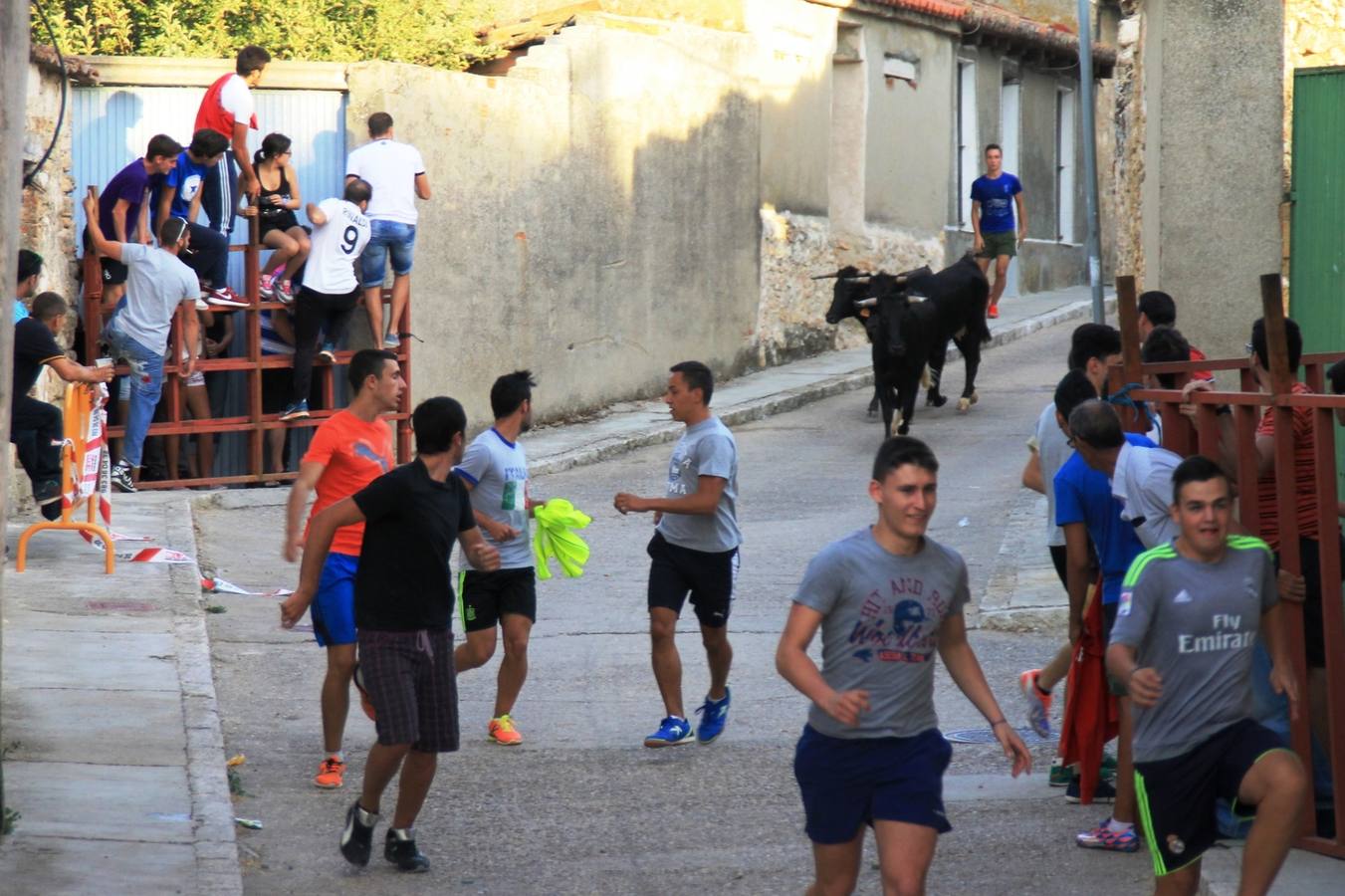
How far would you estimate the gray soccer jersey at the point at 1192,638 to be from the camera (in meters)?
5.70

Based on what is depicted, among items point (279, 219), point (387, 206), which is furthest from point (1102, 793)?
point (387, 206)

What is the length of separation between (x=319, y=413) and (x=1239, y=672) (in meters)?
11.4

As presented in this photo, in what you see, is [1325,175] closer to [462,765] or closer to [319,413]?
[462,765]

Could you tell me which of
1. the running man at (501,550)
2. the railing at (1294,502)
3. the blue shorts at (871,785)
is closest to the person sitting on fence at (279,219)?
the running man at (501,550)

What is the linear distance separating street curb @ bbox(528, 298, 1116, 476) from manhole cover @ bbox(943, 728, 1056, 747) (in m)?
7.67

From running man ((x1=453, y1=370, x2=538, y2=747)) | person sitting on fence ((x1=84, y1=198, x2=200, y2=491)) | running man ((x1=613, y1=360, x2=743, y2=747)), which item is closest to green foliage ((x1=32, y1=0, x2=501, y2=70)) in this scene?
person sitting on fence ((x1=84, y1=198, x2=200, y2=491))

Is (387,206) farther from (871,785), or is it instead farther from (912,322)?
(871,785)

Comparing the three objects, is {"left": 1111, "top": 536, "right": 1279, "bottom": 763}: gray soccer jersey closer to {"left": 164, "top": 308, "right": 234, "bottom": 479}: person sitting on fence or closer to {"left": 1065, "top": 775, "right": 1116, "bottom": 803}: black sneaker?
{"left": 1065, "top": 775, "right": 1116, "bottom": 803}: black sneaker

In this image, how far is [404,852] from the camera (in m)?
7.07

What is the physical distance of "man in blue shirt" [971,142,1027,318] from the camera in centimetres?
2439

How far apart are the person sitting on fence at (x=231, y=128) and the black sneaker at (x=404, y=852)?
9.18m

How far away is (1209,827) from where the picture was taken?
5.75 metres

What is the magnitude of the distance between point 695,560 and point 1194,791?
141 inches

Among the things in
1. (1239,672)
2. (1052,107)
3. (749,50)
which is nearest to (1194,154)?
(1239,672)
